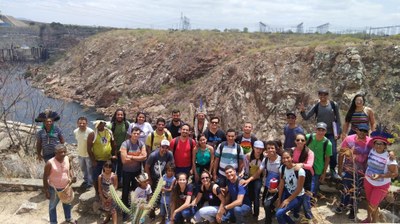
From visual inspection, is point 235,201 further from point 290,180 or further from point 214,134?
point 214,134

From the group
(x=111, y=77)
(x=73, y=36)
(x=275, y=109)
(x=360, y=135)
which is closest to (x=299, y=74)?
(x=275, y=109)

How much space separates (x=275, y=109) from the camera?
26094 millimetres

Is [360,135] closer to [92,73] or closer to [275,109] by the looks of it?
[275,109]

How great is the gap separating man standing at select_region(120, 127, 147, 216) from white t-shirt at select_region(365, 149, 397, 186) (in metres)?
3.97

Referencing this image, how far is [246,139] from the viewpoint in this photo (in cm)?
676

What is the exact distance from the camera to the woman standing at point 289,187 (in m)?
5.77

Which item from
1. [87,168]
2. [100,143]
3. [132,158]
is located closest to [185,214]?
[132,158]

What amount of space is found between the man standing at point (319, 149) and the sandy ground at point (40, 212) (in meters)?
0.64

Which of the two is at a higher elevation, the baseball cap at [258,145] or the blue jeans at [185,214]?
the baseball cap at [258,145]

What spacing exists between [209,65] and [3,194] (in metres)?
32.5

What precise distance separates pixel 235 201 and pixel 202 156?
1.06 metres

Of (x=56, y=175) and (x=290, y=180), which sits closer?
(x=290, y=180)

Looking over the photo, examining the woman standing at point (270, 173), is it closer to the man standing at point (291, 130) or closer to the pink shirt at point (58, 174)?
the man standing at point (291, 130)

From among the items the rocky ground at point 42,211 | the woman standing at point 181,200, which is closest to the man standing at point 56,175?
the rocky ground at point 42,211
